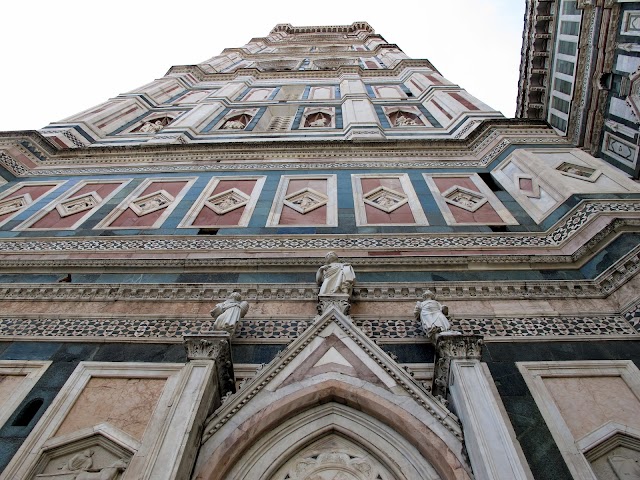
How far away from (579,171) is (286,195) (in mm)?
4793

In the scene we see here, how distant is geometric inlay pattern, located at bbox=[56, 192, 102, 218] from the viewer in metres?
8.05

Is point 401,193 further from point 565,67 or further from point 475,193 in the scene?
point 565,67

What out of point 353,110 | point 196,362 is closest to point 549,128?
point 353,110

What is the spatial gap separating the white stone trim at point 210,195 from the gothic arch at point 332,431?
3.61 metres

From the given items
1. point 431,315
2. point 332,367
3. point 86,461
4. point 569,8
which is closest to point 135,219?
point 86,461

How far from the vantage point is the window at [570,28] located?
11.2 m

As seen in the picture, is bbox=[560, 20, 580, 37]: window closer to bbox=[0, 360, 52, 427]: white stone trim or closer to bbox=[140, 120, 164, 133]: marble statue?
bbox=[140, 120, 164, 133]: marble statue

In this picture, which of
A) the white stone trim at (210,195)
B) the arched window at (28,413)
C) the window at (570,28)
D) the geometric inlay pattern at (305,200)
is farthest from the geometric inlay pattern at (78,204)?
the window at (570,28)

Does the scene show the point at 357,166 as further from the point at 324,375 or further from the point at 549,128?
the point at 324,375

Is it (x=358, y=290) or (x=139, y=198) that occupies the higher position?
(x=139, y=198)

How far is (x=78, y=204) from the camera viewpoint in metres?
8.30

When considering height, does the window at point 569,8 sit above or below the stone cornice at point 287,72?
below

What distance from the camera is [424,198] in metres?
7.98

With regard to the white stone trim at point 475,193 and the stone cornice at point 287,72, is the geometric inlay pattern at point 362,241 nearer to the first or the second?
the white stone trim at point 475,193
